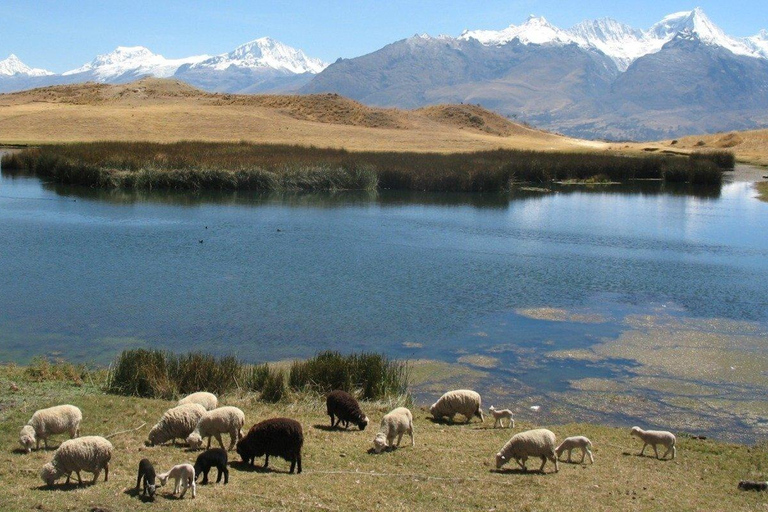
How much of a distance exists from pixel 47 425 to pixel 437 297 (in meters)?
14.0

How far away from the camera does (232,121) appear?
3329 inches

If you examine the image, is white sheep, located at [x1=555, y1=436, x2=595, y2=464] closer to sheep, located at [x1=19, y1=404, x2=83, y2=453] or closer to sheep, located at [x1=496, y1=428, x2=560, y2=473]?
sheep, located at [x1=496, y1=428, x2=560, y2=473]

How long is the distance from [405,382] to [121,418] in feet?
17.6

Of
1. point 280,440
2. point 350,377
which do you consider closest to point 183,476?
point 280,440

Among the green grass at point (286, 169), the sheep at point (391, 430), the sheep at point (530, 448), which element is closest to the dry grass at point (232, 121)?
the green grass at point (286, 169)

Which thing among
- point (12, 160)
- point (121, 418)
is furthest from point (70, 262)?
point (12, 160)

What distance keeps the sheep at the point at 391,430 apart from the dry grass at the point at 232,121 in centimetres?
6440

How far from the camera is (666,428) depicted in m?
14.1

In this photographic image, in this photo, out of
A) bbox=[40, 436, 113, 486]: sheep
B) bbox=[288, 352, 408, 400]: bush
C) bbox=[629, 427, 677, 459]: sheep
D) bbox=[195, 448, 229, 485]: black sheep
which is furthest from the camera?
bbox=[288, 352, 408, 400]: bush

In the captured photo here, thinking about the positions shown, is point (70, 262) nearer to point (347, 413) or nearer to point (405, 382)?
point (405, 382)

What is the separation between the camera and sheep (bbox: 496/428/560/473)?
1037cm

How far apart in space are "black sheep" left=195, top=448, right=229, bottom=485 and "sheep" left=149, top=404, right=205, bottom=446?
1.44m

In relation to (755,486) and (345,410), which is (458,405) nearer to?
(345,410)

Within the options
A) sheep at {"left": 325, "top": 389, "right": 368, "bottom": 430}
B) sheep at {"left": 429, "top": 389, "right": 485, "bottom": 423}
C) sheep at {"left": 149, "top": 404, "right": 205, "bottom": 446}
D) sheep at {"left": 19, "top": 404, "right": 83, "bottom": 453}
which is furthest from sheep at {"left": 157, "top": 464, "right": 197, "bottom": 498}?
sheep at {"left": 429, "top": 389, "right": 485, "bottom": 423}
